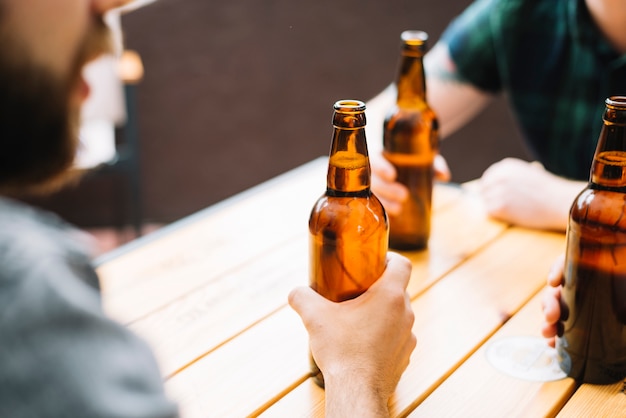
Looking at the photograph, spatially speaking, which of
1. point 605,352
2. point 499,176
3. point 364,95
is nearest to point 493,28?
point 499,176

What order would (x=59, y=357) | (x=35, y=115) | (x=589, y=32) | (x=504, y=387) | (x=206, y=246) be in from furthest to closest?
(x=589, y=32) < (x=206, y=246) < (x=504, y=387) < (x=35, y=115) < (x=59, y=357)

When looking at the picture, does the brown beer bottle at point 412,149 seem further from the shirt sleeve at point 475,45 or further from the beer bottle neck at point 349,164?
the shirt sleeve at point 475,45

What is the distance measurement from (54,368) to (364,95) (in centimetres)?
303

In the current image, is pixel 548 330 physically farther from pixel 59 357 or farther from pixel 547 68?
pixel 547 68

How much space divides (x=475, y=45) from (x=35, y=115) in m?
1.30

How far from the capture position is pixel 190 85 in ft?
11.2

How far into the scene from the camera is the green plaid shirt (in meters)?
1.54

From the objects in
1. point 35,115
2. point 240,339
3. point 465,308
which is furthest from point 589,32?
point 35,115

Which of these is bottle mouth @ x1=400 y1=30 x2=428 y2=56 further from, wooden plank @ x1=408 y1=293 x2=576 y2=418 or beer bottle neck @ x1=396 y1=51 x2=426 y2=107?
wooden plank @ x1=408 y1=293 x2=576 y2=418

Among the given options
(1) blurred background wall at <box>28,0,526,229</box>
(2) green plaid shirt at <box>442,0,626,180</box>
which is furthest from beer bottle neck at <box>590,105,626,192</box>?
(1) blurred background wall at <box>28,0,526,229</box>

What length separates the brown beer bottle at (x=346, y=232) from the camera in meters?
0.85

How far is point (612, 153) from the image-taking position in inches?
32.4

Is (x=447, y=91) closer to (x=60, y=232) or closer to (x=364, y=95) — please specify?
(x=60, y=232)

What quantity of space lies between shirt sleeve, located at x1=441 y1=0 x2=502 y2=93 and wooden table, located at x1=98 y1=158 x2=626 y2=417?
384 mm
